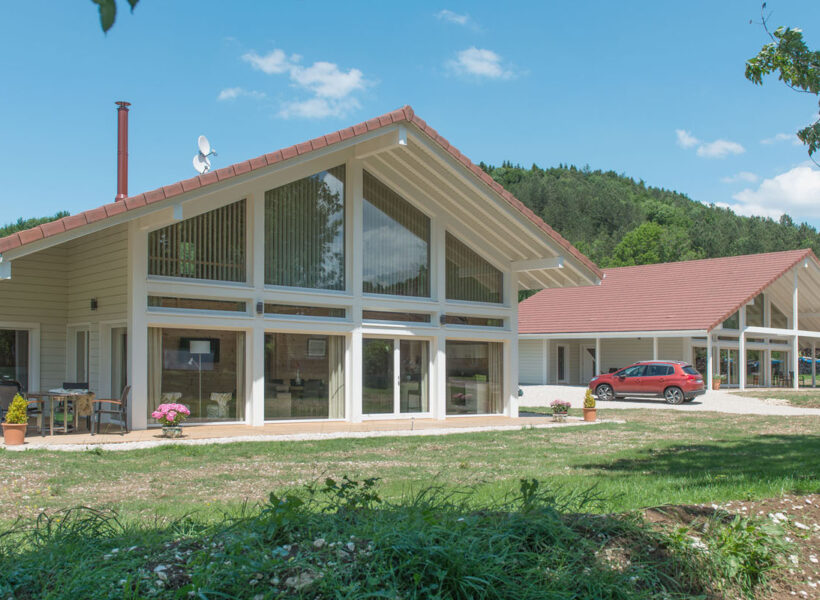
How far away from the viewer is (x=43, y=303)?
16250 mm

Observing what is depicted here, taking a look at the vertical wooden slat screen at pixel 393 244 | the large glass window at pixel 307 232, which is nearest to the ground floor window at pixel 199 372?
the large glass window at pixel 307 232

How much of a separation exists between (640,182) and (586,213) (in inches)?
700

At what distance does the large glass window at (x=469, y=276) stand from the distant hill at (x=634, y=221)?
5314 centimetres

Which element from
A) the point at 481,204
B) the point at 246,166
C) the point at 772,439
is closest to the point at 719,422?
the point at 772,439

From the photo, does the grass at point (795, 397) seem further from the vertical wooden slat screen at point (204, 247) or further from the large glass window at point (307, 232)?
the vertical wooden slat screen at point (204, 247)

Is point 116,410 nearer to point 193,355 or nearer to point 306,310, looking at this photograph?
point 193,355

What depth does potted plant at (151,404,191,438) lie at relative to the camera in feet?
42.5

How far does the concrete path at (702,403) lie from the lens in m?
22.9

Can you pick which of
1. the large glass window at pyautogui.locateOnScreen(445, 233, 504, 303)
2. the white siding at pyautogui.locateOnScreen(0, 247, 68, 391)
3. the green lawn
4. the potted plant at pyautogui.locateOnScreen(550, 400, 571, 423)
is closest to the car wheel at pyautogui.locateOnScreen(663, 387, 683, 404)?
the potted plant at pyautogui.locateOnScreen(550, 400, 571, 423)

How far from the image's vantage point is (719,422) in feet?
59.9

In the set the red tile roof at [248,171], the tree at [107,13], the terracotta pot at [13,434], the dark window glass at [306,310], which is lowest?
the terracotta pot at [13,434]

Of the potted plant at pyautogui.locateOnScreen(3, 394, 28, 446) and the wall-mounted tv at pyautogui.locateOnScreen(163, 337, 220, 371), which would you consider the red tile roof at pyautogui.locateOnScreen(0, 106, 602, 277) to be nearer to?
the potted plant at pyautogui.locateOnScreen(3, 394, 28, 446)

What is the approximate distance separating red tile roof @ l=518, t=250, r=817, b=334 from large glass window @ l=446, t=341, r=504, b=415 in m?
16.1

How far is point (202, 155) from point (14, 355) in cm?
607
